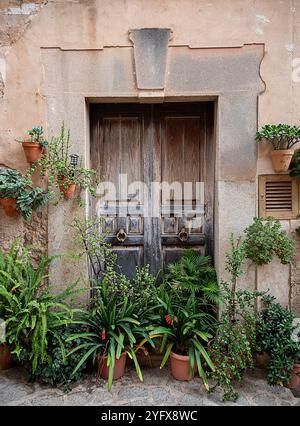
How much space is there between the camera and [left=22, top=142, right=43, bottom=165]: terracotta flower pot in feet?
9.69

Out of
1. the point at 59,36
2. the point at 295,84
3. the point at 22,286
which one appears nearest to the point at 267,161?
the point at 295,84

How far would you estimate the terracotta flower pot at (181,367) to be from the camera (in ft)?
9.10

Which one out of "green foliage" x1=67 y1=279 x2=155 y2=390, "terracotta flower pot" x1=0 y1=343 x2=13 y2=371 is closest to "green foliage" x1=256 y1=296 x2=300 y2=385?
"green foliage" x1=67 y1=279 x2=155 y2=390

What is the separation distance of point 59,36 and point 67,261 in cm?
229

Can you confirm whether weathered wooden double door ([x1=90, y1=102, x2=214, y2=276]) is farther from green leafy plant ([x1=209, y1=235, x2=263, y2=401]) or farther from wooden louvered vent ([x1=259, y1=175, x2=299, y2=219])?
green leafy plant ([x1=209, y1=235, x2=263, y2=401])

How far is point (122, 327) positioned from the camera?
282 cm

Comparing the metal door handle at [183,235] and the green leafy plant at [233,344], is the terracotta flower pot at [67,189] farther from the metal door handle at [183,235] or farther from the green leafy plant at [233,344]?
the green leafy plant at [233,344]

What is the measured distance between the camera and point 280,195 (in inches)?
122

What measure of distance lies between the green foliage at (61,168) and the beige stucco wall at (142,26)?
155mm

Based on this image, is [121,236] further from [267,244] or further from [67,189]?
[267,244]

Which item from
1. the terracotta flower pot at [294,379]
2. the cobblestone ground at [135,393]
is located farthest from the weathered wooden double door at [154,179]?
the terracotta flower pot at [294,379]

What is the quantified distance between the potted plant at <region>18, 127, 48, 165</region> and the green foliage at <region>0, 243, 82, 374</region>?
0.90 metres

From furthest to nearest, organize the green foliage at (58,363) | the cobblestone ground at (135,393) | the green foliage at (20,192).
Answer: the green foliage at (20,192) < the green foliage at (58,363) < the cobblestone ground at (135,393)

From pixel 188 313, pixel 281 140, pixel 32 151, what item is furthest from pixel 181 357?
pixel 32 151
